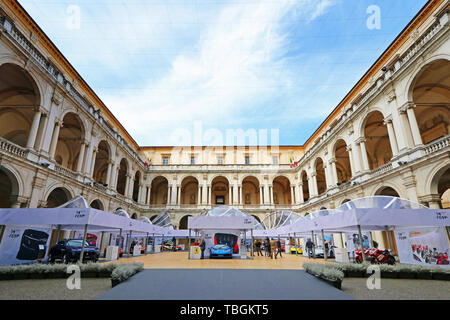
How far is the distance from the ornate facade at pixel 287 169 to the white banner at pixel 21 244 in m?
3.81

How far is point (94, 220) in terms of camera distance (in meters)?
10.9

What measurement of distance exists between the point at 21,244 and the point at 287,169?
1282 inches

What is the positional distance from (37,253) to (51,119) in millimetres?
9777

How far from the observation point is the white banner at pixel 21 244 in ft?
35.6

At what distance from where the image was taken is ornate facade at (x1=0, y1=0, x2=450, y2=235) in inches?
558

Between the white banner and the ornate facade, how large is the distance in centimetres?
381

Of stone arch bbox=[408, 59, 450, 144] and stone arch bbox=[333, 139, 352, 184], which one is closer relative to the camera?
stone arch bbox=[408, 59, 450, 144]

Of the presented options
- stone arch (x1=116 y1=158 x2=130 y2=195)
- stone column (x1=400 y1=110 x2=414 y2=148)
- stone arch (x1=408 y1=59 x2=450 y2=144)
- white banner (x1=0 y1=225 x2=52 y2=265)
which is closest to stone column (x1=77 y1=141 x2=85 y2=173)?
white banner (x1=0 y1=225 x2=52 y2=265)

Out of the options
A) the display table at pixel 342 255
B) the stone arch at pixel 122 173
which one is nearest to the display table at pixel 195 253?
the display table at pixel 342 255

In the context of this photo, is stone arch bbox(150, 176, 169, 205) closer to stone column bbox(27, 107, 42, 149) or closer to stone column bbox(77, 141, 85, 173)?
stone column bbox(77, 141, 85, 173)

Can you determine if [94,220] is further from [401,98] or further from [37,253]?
[401,98]

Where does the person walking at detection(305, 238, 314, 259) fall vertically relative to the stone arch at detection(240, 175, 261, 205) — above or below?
below

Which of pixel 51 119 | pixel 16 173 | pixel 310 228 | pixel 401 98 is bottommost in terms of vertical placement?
pixel 310 228
